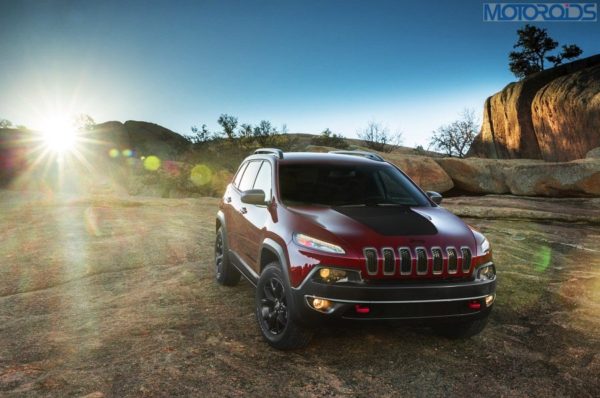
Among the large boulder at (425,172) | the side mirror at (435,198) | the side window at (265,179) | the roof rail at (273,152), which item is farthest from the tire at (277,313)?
the large boulder at (425,172)

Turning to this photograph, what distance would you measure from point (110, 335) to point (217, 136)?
33.8m

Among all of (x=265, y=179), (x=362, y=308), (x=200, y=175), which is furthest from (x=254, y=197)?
(x=200, y=175)

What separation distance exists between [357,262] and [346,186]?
1573mm

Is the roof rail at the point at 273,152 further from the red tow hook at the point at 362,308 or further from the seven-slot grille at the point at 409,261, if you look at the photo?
the red tow hook at the point at 362,308

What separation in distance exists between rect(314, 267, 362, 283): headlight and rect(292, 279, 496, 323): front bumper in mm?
49

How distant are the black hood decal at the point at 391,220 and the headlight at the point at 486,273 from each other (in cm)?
46

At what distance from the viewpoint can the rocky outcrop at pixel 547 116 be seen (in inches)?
809

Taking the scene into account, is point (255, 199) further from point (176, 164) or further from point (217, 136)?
point (217, 136)

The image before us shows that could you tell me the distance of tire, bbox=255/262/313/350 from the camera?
3.66 m

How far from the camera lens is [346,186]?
16.0 feet

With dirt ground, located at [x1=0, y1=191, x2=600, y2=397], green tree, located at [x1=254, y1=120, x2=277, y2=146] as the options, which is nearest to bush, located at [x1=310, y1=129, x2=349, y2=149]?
green tree, located at [x1=254, y1=120, x2=277, y2=146]

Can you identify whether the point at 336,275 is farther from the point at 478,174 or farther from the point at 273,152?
the point at 478,174

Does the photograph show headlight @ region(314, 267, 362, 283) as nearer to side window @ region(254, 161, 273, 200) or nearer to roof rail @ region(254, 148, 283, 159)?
side window @ region(254, 161, 273, 200)

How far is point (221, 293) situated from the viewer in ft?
18.6
